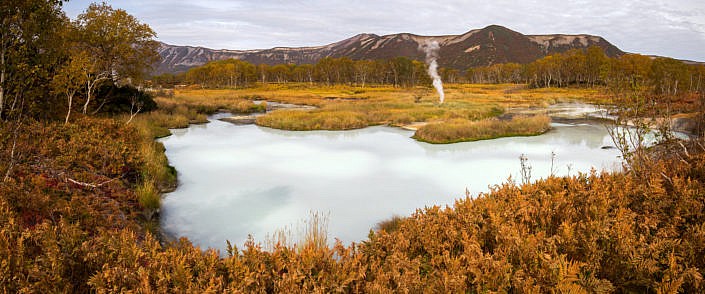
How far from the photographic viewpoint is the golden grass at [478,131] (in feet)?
74.0

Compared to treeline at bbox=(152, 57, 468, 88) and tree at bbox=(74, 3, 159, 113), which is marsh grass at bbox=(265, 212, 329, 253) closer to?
tree at bbox=(74, 3, 159, 113)

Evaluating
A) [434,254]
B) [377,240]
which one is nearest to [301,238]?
[377,240]

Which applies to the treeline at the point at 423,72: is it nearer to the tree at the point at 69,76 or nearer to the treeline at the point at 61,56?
the treeline at the point at 61,56

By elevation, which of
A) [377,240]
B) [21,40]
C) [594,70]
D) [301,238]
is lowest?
[301,238]

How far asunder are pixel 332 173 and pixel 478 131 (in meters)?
11.8

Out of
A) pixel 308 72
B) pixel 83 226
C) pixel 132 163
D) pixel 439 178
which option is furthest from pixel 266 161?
pixel 308 72

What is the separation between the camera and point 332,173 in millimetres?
15516

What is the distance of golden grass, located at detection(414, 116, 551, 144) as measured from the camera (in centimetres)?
2256

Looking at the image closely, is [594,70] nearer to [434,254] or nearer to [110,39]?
[110,39]

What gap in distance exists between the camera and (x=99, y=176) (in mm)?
9930

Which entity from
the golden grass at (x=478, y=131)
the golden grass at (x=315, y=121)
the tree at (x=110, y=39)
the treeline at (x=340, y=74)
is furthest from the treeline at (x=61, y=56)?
the treeline at (x=340, y=74)

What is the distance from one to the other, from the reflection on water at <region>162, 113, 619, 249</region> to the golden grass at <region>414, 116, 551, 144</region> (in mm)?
907

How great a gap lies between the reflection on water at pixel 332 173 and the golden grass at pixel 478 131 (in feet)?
2.98

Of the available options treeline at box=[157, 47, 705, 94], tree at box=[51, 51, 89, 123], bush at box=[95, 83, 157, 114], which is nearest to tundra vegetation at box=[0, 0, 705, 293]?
tree at box=[51, 51, 89, 123]
